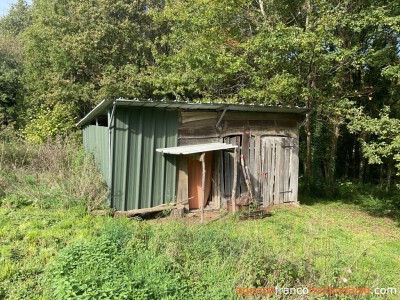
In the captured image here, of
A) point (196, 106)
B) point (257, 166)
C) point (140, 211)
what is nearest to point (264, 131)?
point (257, 166)

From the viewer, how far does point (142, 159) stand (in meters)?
7.31

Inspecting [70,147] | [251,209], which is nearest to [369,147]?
[251,209]

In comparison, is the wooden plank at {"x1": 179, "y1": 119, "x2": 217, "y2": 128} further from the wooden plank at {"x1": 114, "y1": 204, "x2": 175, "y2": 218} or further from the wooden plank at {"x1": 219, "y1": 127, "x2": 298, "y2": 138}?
the wooden plank at {"x1": 114, "y1": 204, "x2": 175, "y2": 218}

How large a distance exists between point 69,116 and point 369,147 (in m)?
14.2

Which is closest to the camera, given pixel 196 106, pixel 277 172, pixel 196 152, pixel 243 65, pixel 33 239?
pixel 33 239

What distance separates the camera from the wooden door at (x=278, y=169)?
895 centimetres

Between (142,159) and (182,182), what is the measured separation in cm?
123

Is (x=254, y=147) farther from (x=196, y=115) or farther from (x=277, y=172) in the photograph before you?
(x=196, y=115)

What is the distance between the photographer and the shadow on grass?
966 cm

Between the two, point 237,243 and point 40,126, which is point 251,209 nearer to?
point 237,243

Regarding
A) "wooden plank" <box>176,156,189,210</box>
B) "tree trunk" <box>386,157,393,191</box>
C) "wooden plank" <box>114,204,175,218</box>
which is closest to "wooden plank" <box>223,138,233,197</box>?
"wooden plank" <box>176,156,189,210</box>

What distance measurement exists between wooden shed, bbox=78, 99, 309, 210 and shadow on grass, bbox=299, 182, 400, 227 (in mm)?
2075

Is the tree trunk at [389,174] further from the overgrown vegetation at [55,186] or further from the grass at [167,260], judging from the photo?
the overgrown vegetation at [55,186]

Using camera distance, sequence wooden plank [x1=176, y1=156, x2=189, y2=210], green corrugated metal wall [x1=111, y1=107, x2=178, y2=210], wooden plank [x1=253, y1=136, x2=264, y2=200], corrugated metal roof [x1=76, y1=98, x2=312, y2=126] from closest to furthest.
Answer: corrugated metal roof [x1=76, y1=98, x2=312, y2=126] < green corrugated metal wall [x1=111, y1=107, x2=178, y2=210] < wooden plank [x1=176, y1=156, x2=189, y2=210] < wooden plank [x1=253, y1=136, x2=264, y2=200]
